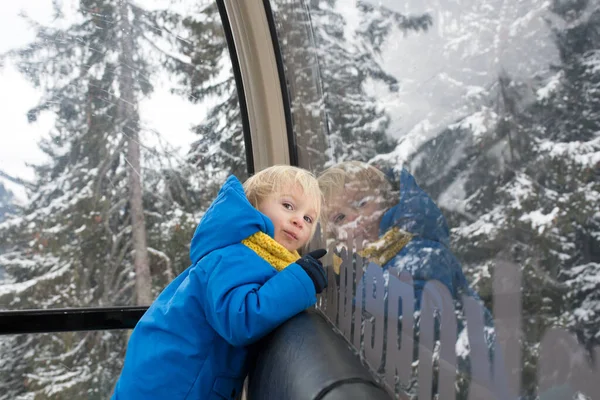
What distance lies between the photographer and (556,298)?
65 cm

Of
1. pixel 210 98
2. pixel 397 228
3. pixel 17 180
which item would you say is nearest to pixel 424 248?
pixel 397 228

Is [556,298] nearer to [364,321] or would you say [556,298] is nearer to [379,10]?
[364,321]

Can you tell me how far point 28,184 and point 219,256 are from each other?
6.44ft

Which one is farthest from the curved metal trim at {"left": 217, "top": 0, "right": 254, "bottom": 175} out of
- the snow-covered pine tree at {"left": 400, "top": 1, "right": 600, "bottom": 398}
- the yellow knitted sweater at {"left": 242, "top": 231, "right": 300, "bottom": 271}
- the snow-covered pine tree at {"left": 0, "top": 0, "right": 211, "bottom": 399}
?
the snow-covered pine tree at {"left": 400, "top": 1, "right": 600, "bottom": 398}

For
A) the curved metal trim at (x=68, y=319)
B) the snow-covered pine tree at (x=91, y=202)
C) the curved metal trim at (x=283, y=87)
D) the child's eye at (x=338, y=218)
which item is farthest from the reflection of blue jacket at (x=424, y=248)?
the snow-covered pine tree at (x=91, y=202)

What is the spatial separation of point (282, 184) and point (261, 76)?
1.30 meters

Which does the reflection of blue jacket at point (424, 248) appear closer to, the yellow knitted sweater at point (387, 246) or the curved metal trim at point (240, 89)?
the yellow knitted sweater at point (387, 246)

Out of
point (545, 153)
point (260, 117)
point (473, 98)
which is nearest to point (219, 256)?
point (473, 98)

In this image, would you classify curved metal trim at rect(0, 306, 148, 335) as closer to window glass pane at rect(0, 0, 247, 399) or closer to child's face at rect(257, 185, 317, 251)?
window glass pane at rect(0, 0, 247, 399)

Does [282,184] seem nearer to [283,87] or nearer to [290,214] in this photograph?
[290,214]

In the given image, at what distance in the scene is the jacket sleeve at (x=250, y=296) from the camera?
1.33m

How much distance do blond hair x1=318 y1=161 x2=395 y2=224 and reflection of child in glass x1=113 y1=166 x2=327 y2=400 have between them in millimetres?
143

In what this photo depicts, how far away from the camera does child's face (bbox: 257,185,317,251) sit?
5.54ft

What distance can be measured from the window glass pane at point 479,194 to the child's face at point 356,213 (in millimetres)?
12
